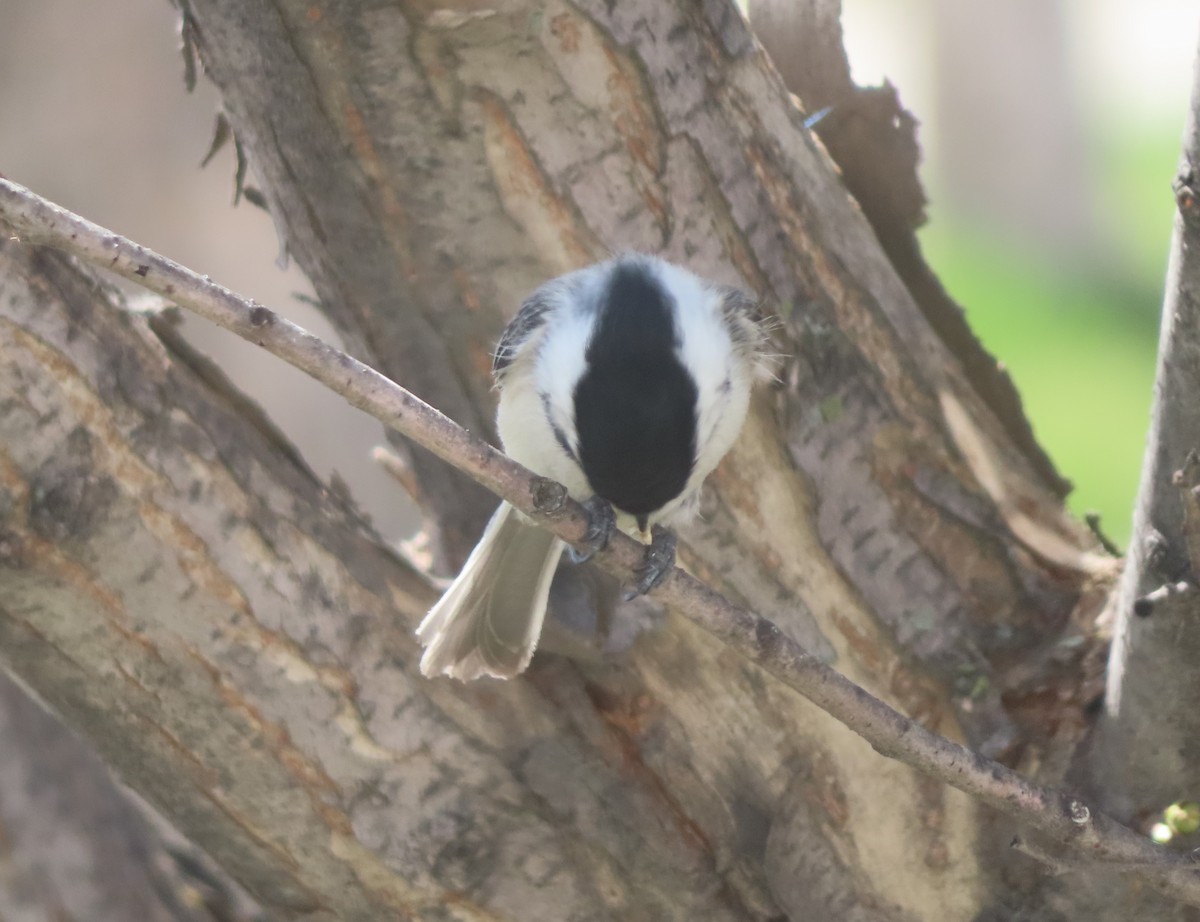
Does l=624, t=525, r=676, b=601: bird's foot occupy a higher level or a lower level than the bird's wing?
lower

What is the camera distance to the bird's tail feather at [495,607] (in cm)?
207

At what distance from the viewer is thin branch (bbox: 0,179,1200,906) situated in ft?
4.93

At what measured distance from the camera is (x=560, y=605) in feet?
7.63

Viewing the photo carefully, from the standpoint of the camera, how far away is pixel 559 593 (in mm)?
2395

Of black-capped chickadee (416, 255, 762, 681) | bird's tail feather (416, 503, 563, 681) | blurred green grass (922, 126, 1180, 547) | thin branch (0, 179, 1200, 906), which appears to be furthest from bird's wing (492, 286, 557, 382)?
blurred green grass (922, 126, 1180, 547)

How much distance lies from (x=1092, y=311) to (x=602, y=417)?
5584mm

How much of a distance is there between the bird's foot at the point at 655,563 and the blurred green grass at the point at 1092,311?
381cm

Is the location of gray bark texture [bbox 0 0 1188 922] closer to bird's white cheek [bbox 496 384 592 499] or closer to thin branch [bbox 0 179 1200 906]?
bird's white cheek [bbox 496 384 592 499]

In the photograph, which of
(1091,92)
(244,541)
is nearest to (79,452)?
(244,541)

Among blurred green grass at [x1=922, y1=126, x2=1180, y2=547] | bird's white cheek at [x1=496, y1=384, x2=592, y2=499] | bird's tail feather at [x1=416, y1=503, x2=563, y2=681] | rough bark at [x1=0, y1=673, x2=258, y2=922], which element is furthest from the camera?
blurred green grass at [x1=922, y1=126, x2=1180, y2=547]

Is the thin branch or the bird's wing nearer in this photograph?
the thin branch

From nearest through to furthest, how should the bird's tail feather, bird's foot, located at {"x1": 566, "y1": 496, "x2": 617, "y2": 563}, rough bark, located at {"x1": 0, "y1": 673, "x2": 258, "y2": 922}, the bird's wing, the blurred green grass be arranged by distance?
bird's foot, located at {"x1": 566, "y1": 496, "x2": 617, "y2": 563}
the bird's tail feather
the bird's wing
rough bark, located at {"x1": 0, "y1": 673, "x2": 258, "y2": 922}
the blurred green grass

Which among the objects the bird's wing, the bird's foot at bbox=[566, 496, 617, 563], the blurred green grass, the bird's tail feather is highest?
the bird's wing

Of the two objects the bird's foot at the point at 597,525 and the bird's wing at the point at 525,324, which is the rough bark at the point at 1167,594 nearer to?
the bird's foot at the point at 597,525
